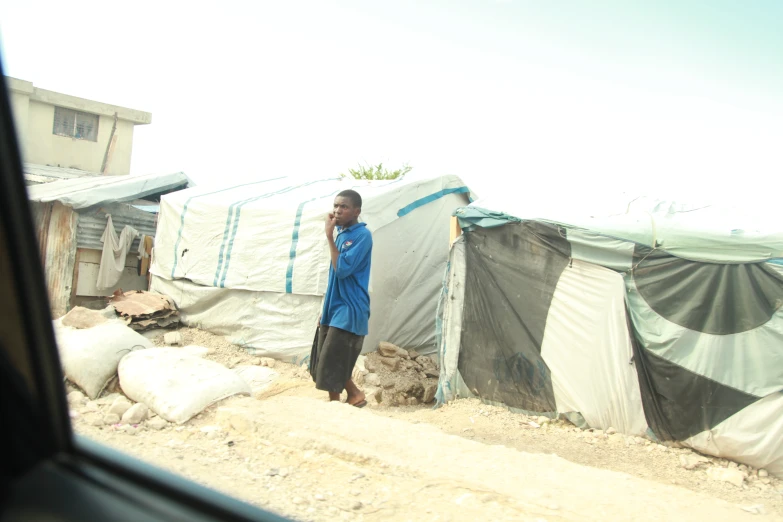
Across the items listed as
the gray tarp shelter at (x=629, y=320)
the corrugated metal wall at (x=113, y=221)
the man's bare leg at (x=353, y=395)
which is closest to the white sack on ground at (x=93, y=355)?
the man's bare leg at (x=353, y=395)

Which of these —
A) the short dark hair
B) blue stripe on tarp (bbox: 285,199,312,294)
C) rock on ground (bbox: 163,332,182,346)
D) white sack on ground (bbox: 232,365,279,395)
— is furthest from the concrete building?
the short dark hair

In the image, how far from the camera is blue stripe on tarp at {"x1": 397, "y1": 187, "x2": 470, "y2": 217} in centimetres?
813

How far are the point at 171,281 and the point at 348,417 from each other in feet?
19.2

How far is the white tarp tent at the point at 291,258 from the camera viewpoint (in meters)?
7.61

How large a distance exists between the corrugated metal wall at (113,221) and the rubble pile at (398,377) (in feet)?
20.2

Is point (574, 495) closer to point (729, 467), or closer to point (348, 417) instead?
point (348, 417)

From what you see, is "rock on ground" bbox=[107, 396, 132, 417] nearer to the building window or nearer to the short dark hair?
the short dark hair

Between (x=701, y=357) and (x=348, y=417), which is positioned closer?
(x=348, y=417)

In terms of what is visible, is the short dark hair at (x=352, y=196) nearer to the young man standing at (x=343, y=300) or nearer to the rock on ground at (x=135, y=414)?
the young man standing at (x=343, y=300)

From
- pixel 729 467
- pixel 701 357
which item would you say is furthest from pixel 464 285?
pixel 729 467

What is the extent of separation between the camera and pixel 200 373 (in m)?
4.66

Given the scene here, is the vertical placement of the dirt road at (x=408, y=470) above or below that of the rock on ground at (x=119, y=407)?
above

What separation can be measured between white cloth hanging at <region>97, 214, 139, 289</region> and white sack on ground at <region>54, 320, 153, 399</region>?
585 cm

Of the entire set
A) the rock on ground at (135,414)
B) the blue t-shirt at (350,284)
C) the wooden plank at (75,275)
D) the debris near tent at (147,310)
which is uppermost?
the blue t-shirt at (350,284)
